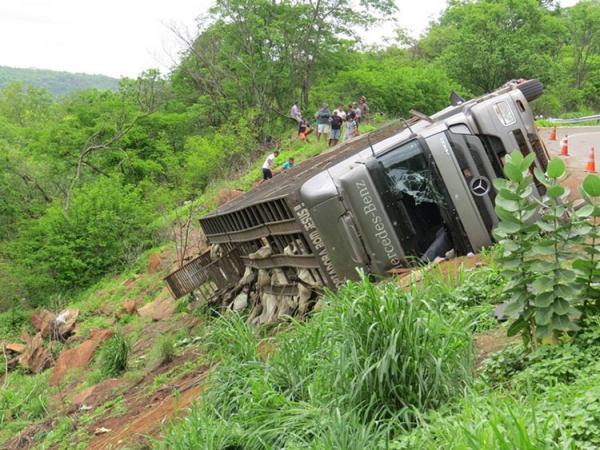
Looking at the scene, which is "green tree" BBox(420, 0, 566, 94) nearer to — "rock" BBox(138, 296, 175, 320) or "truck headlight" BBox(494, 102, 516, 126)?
"rock" BBox(138, 296, 175, 320)

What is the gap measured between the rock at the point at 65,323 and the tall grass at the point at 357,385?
38.8 feet

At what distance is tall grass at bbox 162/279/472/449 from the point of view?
11.6 feet

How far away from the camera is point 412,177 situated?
23.2 feet

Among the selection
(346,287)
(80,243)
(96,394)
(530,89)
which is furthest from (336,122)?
(346,287)

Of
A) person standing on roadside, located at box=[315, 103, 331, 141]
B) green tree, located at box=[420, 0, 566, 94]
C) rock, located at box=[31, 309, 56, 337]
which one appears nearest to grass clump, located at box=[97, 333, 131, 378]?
rock, located at box=[31, 309, 56, 337]

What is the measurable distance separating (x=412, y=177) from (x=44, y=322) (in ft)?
40.8

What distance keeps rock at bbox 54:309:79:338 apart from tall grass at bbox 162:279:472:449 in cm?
1183

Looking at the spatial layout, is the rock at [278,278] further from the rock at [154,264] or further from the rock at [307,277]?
the rock at [154,264]

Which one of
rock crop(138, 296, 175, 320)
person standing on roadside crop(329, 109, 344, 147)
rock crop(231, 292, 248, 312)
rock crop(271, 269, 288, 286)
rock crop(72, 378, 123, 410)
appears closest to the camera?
rock crop(271, 269, 288, 286)

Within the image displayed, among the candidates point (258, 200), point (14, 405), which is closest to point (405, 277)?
point (258, 200)

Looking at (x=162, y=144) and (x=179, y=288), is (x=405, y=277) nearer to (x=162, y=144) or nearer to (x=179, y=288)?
(x=179, y=288)

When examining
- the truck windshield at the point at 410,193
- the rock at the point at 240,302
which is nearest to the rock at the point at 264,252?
the rock at the point at 240,302

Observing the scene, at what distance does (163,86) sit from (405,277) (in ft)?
103

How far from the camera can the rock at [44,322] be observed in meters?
15.5
